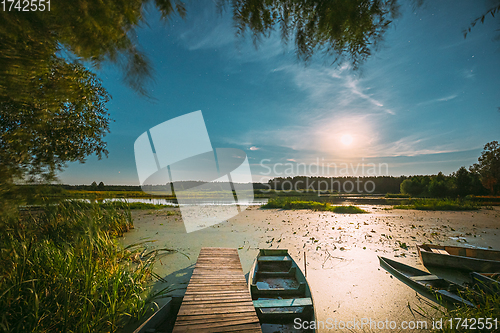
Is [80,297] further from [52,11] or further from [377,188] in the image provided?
[377,188]

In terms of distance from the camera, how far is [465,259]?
3912 millimetres

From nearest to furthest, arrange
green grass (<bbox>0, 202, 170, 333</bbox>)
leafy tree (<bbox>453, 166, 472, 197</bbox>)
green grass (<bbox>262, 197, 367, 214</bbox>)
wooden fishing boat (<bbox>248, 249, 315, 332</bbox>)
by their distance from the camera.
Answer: green grass (<bbox>0, 202, 170, 333</bbox>), wooden fishing boat (<bbox>248, 249, 315, 332</bbox>), green grass (<bbox>262, 197, 367, 214</bbox>), leafy tree (<bbox>453, 166, 472, 197</bbox>)

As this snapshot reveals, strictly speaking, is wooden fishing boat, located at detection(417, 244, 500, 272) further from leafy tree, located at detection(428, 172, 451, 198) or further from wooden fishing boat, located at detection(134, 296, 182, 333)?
leafy tree, located at detection(428, 172, 451, 198)

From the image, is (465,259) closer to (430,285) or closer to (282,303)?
(430,285)

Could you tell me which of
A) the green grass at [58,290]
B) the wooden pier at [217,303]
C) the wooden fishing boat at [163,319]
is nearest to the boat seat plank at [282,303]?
the wooden pier at [217,303]

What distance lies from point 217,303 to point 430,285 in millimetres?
3472

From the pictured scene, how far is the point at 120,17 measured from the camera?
67.9 inches

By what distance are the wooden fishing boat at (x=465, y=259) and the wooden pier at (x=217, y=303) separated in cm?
407

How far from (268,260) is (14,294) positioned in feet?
12.4

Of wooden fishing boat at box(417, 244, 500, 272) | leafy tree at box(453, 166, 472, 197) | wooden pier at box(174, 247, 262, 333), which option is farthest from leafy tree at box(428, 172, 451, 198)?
wooden pier at box(174, 247, 262, 333)

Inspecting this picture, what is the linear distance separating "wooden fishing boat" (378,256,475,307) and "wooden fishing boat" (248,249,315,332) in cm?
179

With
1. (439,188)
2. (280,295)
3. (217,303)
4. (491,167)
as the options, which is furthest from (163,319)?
(439,188)

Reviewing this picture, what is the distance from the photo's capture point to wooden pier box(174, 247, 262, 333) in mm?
2096

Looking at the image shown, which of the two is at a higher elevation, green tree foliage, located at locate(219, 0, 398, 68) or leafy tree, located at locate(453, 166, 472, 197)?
green tree foliage, located at locate(219, 0, 398, 68)
